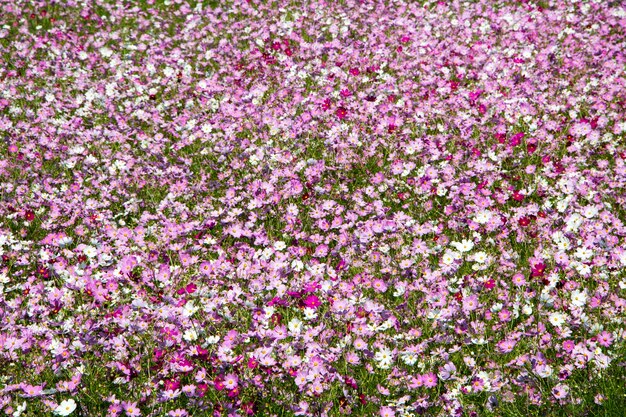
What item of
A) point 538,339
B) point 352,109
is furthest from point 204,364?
point 352,109

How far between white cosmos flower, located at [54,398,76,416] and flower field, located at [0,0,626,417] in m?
0.01

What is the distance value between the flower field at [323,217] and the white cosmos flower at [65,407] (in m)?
0.01

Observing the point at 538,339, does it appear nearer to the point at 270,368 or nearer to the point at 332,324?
the point at 332,324

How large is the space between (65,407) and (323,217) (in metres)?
2.57

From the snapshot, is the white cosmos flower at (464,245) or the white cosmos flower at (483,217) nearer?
the white cosmos flower at (464,245)

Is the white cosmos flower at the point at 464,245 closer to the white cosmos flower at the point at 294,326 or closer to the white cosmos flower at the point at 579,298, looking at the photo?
the white cosmos flower at the point at 579,298

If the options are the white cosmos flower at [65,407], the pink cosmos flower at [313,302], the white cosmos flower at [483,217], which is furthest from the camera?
the white cosmos flower at [483,217]

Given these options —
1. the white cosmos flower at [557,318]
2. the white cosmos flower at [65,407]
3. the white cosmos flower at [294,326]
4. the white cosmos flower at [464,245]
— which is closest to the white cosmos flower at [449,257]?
the white cosmos flower at [464,245]

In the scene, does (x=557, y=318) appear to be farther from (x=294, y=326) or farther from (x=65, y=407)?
(x=65, y=407)

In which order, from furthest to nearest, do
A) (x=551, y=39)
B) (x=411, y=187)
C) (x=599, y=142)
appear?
1. (x=551, y=39)
2. (x=599, y=142)
3. (x=411, y=187)

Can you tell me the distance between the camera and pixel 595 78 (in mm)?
7281

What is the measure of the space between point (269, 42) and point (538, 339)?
6.47m

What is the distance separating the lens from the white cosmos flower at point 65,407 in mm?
3566

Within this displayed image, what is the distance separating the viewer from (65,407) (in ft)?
11.8
